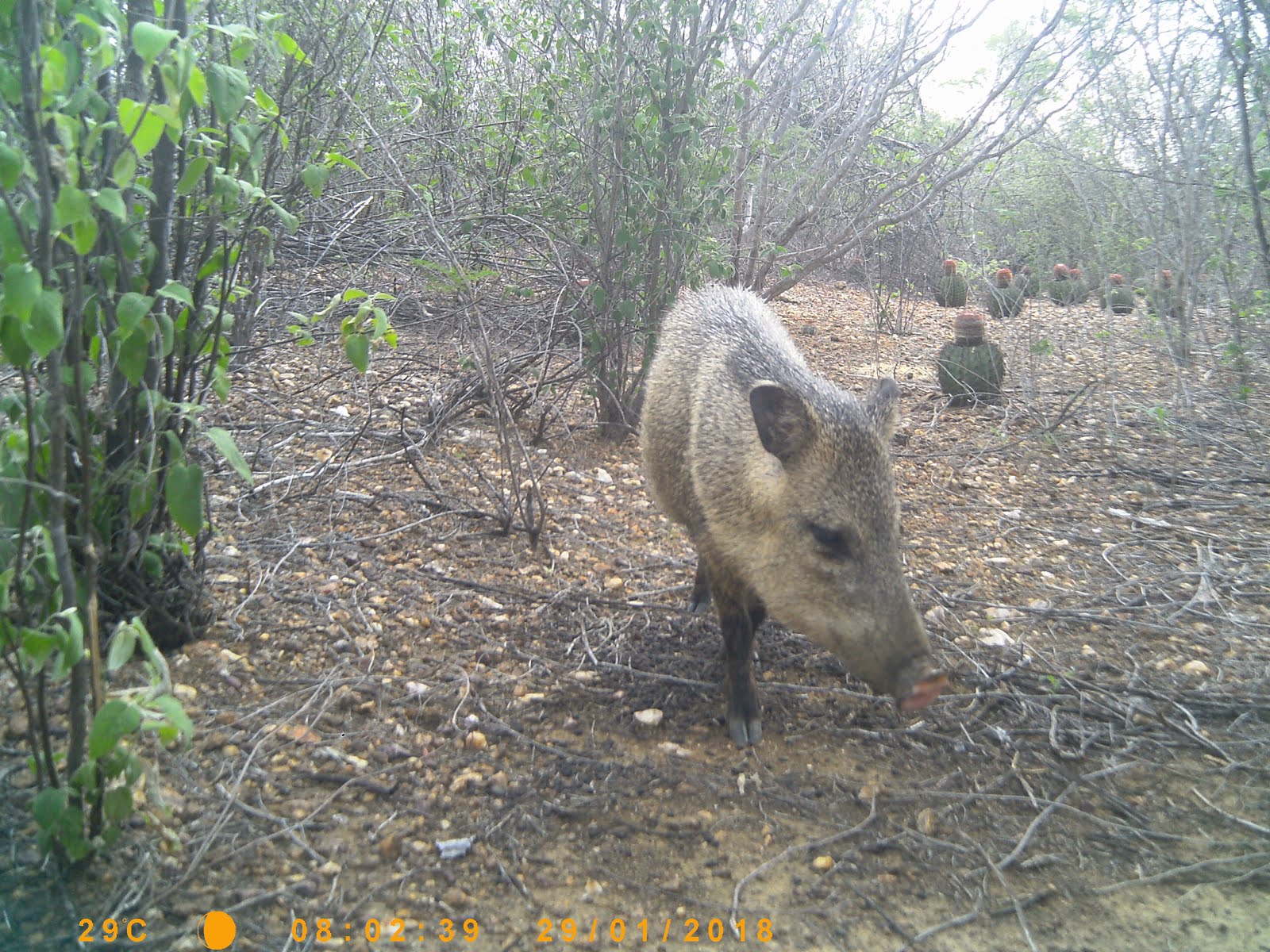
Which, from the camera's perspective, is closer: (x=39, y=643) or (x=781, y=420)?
(x=39, y=643)

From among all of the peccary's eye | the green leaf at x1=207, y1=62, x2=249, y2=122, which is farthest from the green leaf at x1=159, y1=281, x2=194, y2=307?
the peccary's eye

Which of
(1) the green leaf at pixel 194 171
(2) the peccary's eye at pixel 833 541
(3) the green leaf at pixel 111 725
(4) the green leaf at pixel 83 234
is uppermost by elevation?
(1) the green leaf at pixel 194 171

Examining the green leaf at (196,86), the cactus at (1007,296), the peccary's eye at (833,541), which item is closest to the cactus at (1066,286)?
the cactus at (1007,296)

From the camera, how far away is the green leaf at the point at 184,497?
1.96 metres

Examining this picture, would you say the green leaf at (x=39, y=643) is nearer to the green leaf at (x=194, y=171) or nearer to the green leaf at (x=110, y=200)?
the green leaf at (x=110, y=200)

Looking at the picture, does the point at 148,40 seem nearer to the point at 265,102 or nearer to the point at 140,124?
the point at 140,124

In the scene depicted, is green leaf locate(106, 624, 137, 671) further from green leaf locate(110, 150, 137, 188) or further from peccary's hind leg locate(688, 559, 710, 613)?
peccary's hind leg locate(688, 559, 710, 613)

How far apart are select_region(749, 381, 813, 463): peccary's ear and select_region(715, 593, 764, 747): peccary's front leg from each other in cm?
57

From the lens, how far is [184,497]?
197 centimetres

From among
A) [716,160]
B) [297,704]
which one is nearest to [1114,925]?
[297,704]

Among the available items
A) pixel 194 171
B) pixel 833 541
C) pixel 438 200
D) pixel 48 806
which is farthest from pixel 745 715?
pixel 438 200

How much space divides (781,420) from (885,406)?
18.7 inches

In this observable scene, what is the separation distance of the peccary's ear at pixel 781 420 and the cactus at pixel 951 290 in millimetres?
8240

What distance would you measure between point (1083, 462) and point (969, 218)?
432 centimetres
